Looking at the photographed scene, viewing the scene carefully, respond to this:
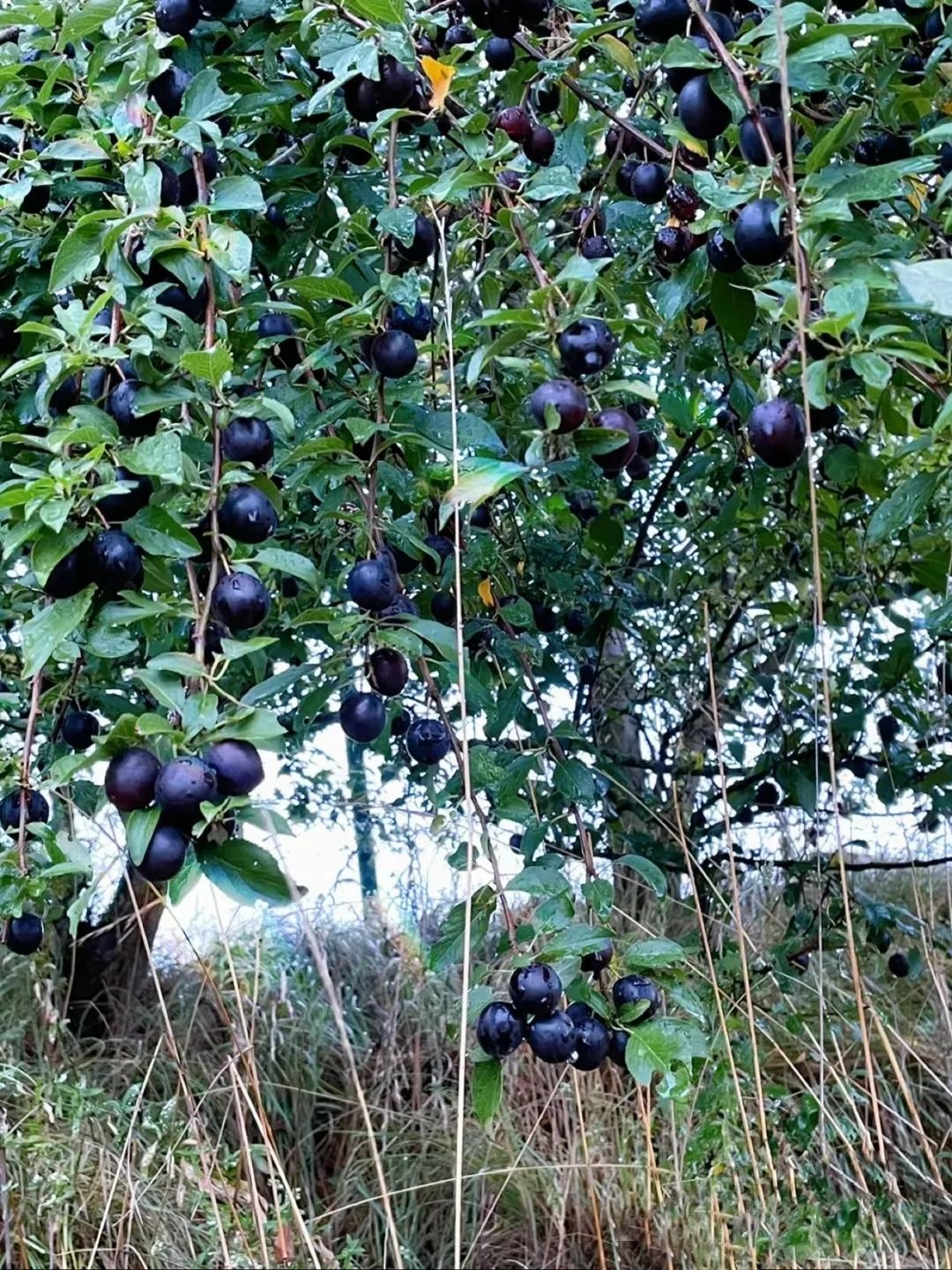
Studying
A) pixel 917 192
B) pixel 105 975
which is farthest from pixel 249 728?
pixel 105 975

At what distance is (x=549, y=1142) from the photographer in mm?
2322

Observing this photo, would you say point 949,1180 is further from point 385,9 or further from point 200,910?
point 385,9

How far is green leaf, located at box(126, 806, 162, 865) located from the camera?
2.46 feet

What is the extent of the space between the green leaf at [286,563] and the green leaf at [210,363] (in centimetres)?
13

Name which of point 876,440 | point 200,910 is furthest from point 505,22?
point 200,910

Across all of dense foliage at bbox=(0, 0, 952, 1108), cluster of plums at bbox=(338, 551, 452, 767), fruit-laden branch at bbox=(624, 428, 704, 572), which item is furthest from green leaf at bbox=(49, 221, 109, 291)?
fruit-laden branch at bbox=(624, 428, 704, 572)

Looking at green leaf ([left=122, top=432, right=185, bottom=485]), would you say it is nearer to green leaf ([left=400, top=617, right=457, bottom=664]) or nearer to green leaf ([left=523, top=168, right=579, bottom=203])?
green leaf ([left=400, top=617, right=457, bottom=664])

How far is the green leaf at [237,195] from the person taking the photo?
38.4 inches

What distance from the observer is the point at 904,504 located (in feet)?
3.56

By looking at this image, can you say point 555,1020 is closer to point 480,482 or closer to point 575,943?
point 575,943

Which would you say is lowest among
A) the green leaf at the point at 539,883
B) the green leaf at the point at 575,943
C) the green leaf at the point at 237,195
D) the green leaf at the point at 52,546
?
the green leaf at the point at 539,883

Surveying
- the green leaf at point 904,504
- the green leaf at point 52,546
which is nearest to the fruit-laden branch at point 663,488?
the green leaf at point 904,504

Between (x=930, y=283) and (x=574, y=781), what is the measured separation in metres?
0.78

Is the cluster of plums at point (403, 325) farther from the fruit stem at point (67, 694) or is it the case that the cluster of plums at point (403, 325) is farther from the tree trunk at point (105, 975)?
the tree trunk at point (105, 975)
